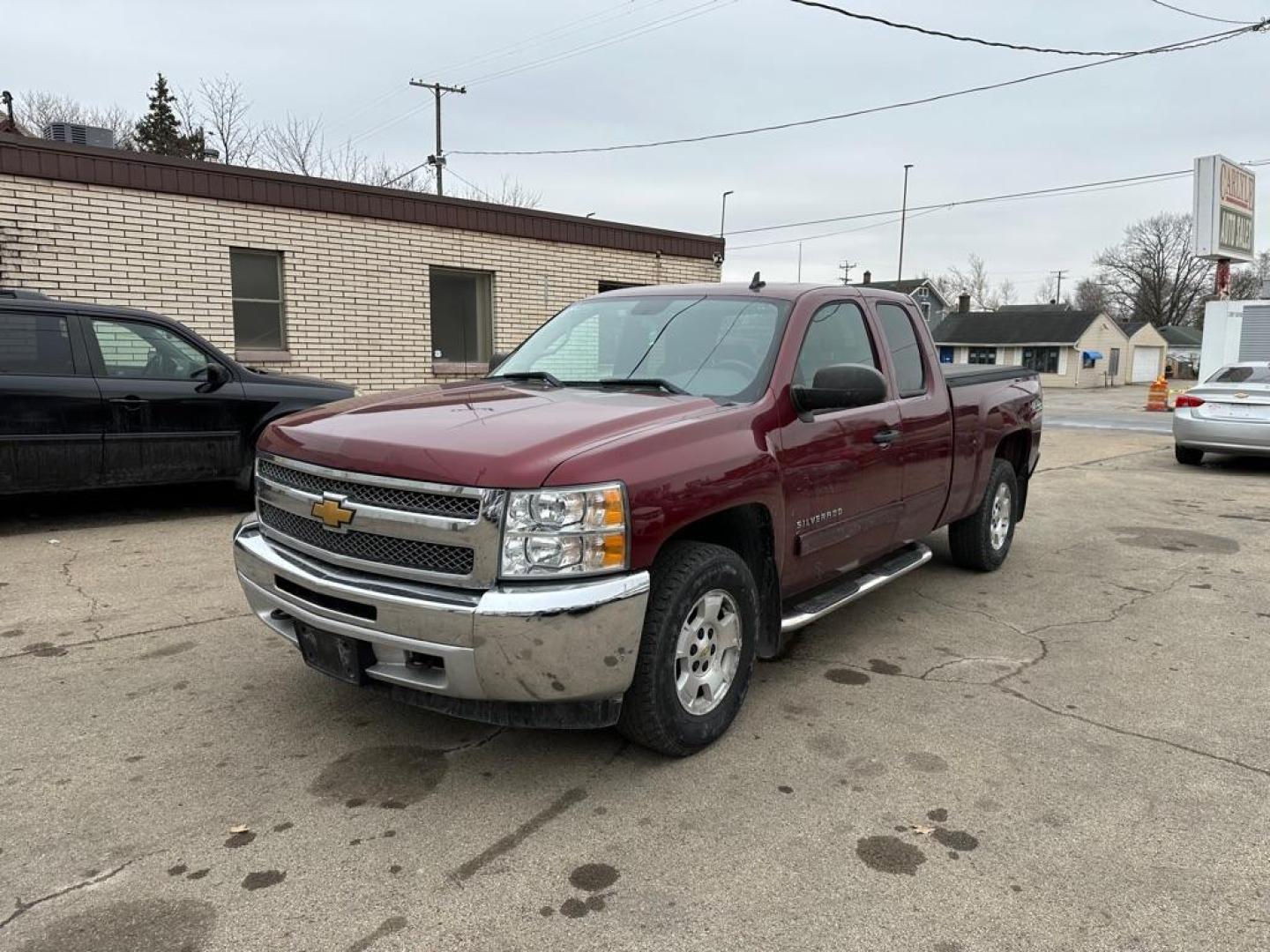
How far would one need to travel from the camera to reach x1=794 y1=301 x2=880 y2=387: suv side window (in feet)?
13.4

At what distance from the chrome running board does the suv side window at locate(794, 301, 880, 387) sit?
993 mm

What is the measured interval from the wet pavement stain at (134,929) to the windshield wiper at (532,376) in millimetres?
2515

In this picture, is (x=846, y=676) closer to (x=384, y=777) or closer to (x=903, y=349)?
(x=903, y=349)

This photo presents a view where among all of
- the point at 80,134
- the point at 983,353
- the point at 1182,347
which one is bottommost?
the point at 983,353

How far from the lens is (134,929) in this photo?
239 centimetres

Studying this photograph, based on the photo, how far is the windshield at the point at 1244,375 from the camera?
37.5 feet

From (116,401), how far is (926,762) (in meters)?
6.35

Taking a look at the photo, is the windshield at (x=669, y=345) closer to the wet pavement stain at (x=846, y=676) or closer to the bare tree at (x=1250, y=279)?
the wet pavement stain at (x=846, y=676)

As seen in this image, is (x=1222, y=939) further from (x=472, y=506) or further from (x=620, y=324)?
(x=620, y=324)

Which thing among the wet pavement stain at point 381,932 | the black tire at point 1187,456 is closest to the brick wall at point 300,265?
the black tire at point 1187,456

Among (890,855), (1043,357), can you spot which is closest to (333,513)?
(890,855)

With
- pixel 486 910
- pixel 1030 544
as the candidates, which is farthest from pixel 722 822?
pixel 1030 544

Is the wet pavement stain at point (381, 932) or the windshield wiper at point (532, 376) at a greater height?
the windshield wiper at point (532, 376)

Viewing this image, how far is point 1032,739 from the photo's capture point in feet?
11.8
